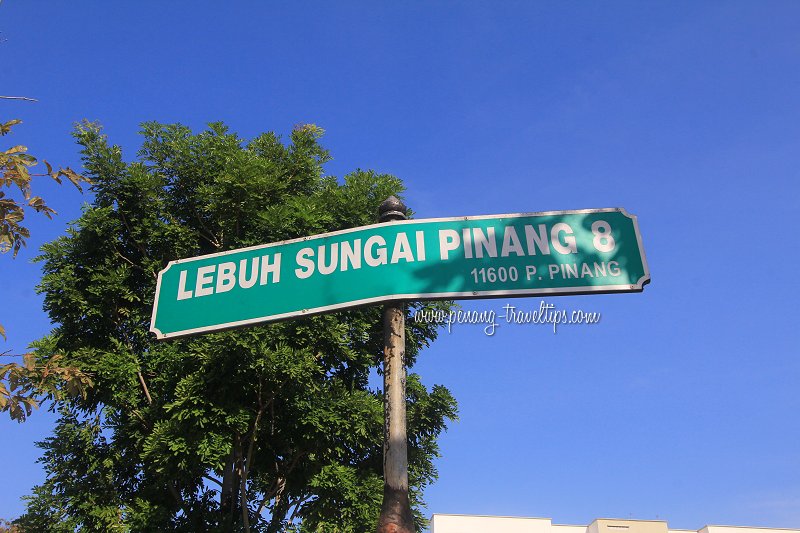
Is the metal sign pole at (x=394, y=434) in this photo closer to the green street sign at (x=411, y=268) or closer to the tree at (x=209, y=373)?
the green street sign at (x=411, y=268)

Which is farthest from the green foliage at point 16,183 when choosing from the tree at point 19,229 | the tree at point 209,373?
the tree at point 209,373

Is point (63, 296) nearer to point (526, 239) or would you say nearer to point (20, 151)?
point (20, 151)

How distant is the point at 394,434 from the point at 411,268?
2.76ft

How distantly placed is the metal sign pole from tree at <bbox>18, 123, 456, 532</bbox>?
8601mm

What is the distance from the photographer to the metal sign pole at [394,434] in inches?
99.9

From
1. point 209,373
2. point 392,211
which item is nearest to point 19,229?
point 392,211

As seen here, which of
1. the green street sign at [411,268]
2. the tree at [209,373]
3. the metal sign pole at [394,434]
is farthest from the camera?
the tree at [209,373]

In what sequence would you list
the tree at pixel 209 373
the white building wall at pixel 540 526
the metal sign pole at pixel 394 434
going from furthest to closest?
1. the white building wall at pixel 540 526
2. the tree at pixel 209 373
3. the metal sign pole at pixel 394 434

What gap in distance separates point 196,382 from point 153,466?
1956mm

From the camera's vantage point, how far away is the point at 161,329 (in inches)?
127

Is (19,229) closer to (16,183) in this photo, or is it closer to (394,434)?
(16,183)

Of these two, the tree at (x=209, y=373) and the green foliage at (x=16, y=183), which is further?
the tree at (x=209, y=373)

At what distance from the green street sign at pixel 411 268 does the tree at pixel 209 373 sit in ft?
26.6

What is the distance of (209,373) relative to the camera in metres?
11.6
